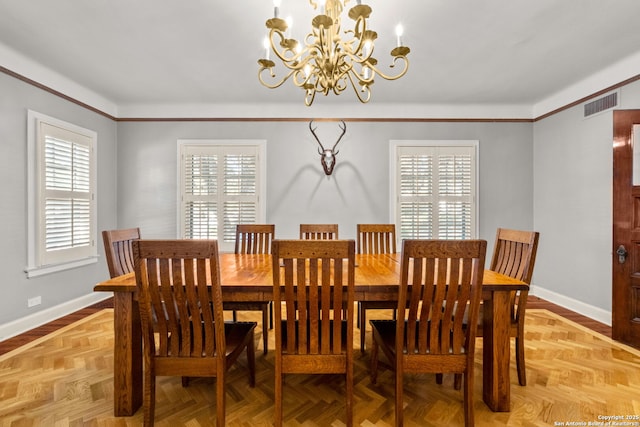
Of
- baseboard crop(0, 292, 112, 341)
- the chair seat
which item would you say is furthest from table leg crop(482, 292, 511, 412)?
baseboard crop(0, 292, 112, 341)

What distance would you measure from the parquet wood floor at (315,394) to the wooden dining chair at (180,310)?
1.25 ft

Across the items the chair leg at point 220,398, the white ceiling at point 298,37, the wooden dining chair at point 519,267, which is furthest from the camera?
the white ceiling at point 298,37

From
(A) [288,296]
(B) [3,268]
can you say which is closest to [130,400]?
(A) [288,296]

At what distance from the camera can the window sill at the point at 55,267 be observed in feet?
9.51

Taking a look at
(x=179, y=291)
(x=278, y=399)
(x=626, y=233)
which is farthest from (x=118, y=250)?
(x=626, y=233)

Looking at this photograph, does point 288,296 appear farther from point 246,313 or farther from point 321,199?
point 321,199

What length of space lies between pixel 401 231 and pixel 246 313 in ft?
7.34

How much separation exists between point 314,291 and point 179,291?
0.64 metres

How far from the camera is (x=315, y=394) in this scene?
189 centimetres

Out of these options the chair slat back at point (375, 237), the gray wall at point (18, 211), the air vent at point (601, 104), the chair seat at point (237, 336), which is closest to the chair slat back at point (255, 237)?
the chair slat back at point (375, 237)

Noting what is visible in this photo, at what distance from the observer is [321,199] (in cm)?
410

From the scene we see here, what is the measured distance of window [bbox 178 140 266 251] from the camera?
4.06 meters

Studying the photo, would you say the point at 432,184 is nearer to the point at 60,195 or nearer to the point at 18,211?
the point at 60,195

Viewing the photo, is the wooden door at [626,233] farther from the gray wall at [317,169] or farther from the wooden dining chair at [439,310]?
the wooden dining chair at [439,310]
